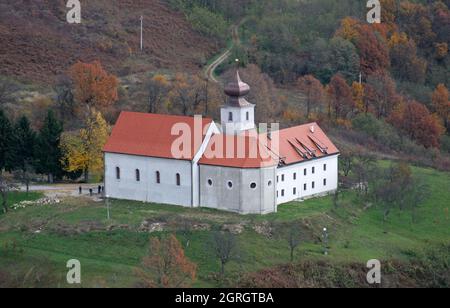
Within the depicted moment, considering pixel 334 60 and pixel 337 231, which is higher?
pixel 334 60

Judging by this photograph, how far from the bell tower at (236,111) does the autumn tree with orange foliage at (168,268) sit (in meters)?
12.5

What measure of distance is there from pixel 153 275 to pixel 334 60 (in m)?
53.1

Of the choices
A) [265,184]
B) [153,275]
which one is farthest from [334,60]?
[153,275]

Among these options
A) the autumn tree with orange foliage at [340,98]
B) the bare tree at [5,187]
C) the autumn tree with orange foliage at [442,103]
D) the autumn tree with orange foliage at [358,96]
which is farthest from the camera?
the autumn tree with orange foliage at [442,103]

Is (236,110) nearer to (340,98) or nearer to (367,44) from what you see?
(340,98)

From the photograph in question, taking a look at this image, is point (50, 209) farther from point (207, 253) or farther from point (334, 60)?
point (334, 60)

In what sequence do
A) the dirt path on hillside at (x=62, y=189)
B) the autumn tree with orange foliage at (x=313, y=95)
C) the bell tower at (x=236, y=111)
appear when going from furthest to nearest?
the autumn tree with orange foliage at (x=313, y=95), the dirt path on hillside at (x=62, y=189), the bell tower at (x=236, y=111)

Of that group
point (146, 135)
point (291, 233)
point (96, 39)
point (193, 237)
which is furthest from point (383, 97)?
point (193, 237)

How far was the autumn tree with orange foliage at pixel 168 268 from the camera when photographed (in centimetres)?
5481

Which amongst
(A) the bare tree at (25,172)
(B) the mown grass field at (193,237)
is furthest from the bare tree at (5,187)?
(B) the mown grass field at (193,237)

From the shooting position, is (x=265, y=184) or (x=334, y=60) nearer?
(x=265, y=184)

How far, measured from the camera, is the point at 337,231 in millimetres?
63750

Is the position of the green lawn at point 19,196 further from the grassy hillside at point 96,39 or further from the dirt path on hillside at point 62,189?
the grassy hillside at point 96,39

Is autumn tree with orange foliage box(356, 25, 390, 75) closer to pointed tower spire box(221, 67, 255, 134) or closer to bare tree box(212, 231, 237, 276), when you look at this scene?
pointed tower spire box(221, 67, 255, 134)
